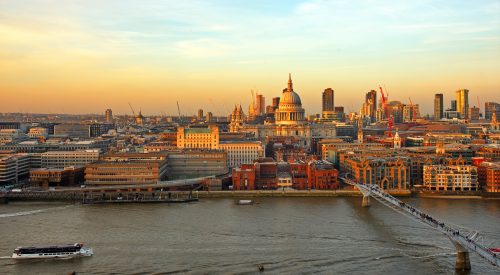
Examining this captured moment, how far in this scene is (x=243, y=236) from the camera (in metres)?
17.5

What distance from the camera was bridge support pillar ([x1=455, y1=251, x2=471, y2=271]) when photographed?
14.2 metres

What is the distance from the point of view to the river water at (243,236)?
1463 centimetres

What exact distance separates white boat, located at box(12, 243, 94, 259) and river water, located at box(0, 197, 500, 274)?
0.24 m

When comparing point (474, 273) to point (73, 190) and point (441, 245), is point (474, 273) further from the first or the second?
point (73, 190)

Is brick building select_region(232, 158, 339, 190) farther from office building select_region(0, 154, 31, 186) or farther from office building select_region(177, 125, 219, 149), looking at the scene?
office building select_region(177, 125, 219, 149)

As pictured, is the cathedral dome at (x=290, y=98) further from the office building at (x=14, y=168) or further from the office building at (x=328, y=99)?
the office building at (x=328, y=99)

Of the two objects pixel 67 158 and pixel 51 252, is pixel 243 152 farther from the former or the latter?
pixel 51 252

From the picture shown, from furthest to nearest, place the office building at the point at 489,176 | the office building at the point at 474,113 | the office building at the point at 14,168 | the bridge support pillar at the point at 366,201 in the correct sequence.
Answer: the office building at the point at 474,113
the office building at the point at 14,168
the office building at the point at 489,176
the bridge support pillar at the point at 366,201

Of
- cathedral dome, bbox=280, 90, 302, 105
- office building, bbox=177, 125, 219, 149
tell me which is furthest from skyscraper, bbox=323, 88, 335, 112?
office building, bbox=177, 125, 219, 149

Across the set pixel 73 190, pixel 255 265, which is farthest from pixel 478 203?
pixel 73 190

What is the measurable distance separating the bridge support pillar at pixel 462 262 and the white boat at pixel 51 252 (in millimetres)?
8676

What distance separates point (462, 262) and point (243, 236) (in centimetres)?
591

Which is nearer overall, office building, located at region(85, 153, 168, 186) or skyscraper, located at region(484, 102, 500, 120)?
office building, located at region(85, 153, 168, 186)

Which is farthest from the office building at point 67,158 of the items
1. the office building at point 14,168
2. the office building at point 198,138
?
the office building at point 198,138
